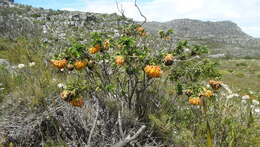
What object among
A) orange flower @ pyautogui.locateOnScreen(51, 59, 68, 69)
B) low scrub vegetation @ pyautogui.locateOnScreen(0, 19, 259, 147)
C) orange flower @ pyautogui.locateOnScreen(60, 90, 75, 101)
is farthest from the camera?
orange flower @ pyautogui.locateOnScreen(51, 59, 68, 69)

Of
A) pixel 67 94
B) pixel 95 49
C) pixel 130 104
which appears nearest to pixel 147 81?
pixel 130 104

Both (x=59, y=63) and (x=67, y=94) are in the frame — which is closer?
(x=67, y=94)

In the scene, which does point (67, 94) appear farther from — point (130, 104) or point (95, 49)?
point (130, 104)

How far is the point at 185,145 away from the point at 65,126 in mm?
1184

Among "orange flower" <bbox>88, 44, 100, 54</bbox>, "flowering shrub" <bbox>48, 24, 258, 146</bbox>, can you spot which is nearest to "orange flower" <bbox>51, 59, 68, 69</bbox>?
"flowering shrub" <bbox>48, 24, 258, 146</bbox>

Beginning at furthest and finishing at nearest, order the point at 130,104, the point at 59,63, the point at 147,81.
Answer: the point at 130,104, the point at 147,81, the point at 59,63

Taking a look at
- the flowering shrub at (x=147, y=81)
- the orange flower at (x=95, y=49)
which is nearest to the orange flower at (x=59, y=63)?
the flowering shrub at (x=147, y=81)

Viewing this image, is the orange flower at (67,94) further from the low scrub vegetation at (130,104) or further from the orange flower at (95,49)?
the orange flower at (95,49)

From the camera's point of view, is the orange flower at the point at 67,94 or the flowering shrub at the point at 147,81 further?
the flowering shrub at the point at 147,81

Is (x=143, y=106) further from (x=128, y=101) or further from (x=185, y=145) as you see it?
(x=185, y=145)

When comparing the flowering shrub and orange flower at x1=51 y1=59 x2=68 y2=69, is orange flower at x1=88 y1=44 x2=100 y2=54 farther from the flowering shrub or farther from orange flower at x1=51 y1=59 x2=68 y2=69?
orange flower at x1=51 y1=59 x2=68 y2=69

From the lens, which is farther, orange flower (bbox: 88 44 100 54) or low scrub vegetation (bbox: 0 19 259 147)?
orange flower (bbox: 88 44 100 54)

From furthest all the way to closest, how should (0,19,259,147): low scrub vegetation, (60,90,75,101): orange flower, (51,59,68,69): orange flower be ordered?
(51,59,68,69): orange flower → (0,19,259,147): low scrub vegetation → (60,90,75,101): orange flower

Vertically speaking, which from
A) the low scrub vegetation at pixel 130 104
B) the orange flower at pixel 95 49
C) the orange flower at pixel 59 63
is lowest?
the low scrub vegetation at pixel 130 104
